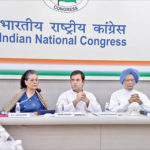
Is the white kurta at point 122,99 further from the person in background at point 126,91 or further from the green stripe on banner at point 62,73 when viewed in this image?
the green stripe on banner at point 62,73

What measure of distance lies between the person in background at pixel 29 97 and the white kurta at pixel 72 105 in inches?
10.9

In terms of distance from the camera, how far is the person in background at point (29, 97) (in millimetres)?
3729

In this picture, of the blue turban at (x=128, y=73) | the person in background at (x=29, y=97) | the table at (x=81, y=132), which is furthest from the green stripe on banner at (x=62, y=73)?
the table at (x=81, y=132)

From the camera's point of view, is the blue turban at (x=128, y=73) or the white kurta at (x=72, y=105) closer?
the white kurta at (x=72, y=105)

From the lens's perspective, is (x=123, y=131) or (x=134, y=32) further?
(x=134, y=32)

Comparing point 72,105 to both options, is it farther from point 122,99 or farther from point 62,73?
point 122,99

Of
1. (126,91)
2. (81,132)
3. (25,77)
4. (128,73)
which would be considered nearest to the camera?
(81,132)

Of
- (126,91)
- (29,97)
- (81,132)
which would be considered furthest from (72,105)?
(81,132)

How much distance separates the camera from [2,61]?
4.00 meters

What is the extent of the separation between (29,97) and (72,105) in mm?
608

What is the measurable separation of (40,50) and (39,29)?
314 mm

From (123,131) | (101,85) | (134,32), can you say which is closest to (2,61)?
(101,85)

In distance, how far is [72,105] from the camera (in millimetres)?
3674

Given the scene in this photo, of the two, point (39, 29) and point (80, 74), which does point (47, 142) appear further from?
point (39, 29)
